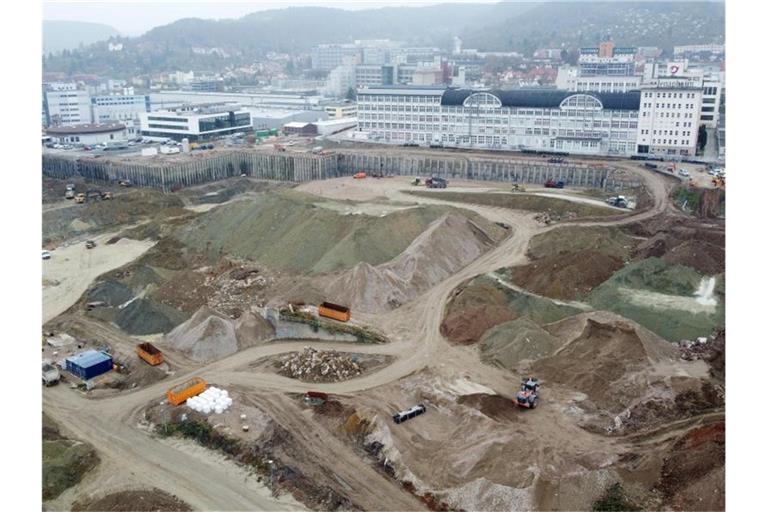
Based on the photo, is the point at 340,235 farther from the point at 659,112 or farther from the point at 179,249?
the point at 659,112

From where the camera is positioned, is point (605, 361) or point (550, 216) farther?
point (550, 216)

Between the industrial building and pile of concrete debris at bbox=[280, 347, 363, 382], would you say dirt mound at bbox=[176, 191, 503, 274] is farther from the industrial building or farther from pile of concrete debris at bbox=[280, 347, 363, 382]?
the industrial building

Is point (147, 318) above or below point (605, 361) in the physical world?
below

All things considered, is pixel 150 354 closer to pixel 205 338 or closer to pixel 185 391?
pixel 205 338

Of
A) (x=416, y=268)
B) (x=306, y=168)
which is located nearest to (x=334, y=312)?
(x=416, y=268)

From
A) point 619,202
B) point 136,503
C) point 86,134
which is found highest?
point 86,134

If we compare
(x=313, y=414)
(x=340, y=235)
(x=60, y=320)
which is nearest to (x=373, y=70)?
(x=340, y=235)

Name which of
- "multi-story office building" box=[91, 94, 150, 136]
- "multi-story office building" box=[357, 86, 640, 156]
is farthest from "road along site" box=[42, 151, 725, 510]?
"multi-story office building" box=[91, 94, 150, 136]
